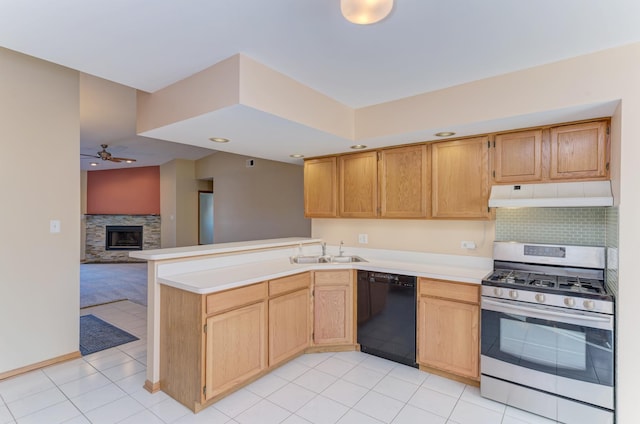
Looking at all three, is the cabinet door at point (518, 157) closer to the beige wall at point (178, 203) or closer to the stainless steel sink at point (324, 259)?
the stainless steel sink at point (324, 259)

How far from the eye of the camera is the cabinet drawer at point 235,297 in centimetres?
228

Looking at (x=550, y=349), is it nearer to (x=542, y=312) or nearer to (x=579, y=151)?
(x=542, y=312)

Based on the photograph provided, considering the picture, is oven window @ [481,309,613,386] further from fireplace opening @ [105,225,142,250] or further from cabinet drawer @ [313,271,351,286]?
fireplace opening @ [105,225,142,250]

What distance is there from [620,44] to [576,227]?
1.31 meters

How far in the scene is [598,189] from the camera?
231 cm

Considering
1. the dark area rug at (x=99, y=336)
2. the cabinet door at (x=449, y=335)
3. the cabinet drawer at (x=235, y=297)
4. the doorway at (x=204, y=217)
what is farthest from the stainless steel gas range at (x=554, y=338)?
the doorway at (x=204, y=217)

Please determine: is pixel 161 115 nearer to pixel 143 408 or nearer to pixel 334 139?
pixel 334 139

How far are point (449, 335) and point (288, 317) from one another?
1380mm

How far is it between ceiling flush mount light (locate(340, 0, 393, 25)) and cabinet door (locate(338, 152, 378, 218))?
2.10 metres

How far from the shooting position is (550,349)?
2207 mm

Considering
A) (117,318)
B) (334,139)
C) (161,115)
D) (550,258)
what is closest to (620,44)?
(550,258)

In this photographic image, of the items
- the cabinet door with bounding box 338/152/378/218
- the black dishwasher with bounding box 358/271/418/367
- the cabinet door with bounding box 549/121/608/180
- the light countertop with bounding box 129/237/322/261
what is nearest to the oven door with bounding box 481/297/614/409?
the black dishwasher with bounding box 358/271/418/367

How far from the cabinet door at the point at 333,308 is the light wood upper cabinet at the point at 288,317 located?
10 centimetres

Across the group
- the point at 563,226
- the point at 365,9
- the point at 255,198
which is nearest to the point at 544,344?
the point at 563,226
